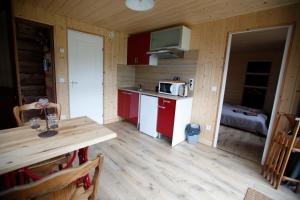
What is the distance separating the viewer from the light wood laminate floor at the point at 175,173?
5.78ft

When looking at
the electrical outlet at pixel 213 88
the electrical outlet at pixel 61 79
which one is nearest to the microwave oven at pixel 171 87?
the electrical outlet at pixel 213 88

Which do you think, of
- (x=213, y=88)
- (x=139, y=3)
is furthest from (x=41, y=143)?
(x=213, y=88)

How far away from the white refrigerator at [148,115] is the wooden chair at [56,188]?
2257 millimetres

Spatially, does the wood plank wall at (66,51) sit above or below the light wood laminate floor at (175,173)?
above

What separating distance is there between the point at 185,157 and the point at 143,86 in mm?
2257

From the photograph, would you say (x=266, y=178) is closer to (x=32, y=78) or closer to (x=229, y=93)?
(x=229, y=93)

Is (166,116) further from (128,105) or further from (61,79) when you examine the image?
(61,79)

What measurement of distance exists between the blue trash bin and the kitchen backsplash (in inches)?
38.4

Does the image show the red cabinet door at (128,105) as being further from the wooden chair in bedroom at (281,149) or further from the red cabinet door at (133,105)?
the wooden chair in bedroom at (281,149)

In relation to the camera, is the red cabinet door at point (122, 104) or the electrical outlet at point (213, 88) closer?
the electrical outlet at point (213, 88)

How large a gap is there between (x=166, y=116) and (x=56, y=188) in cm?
235

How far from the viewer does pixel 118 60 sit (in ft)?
12.7

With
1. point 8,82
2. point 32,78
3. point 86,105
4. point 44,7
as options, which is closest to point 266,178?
point 86,105

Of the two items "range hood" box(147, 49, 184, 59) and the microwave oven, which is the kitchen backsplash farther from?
the microwave oven
